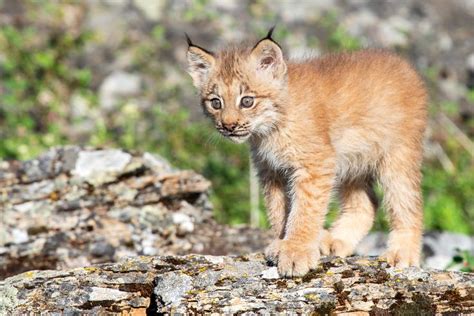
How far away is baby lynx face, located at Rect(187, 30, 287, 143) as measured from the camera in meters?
6.40

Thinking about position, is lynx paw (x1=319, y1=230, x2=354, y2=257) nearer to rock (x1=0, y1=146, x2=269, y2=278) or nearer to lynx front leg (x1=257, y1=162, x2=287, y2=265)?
lynx front leg (x1=257, y1=162, x2=287, y2=265)

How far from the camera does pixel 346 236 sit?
23.1ft

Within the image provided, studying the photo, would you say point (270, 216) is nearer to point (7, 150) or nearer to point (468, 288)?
point (468, 288)

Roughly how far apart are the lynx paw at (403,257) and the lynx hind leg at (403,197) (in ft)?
0.51

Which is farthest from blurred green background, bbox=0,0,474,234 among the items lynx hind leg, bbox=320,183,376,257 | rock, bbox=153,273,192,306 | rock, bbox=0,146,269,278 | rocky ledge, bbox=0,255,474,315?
rock, bbox=153,273,192,306

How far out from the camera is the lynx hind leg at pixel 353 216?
276 inches

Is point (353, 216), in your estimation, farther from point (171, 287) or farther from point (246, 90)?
point (171, 287)

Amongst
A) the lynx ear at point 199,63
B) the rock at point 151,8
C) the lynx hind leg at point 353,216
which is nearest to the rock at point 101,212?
the lynx hind leg at point 353,216

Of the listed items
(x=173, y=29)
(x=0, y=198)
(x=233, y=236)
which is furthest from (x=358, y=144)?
(x=173, y=29)

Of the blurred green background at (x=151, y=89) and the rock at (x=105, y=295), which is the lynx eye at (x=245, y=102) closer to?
the rock at (x=105, y=295)

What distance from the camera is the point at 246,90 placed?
6.50 meters

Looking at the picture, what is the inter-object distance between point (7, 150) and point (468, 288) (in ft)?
23.7

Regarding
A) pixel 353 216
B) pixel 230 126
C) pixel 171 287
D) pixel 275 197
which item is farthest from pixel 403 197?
pixel 171 287

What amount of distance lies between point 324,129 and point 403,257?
1178mm
